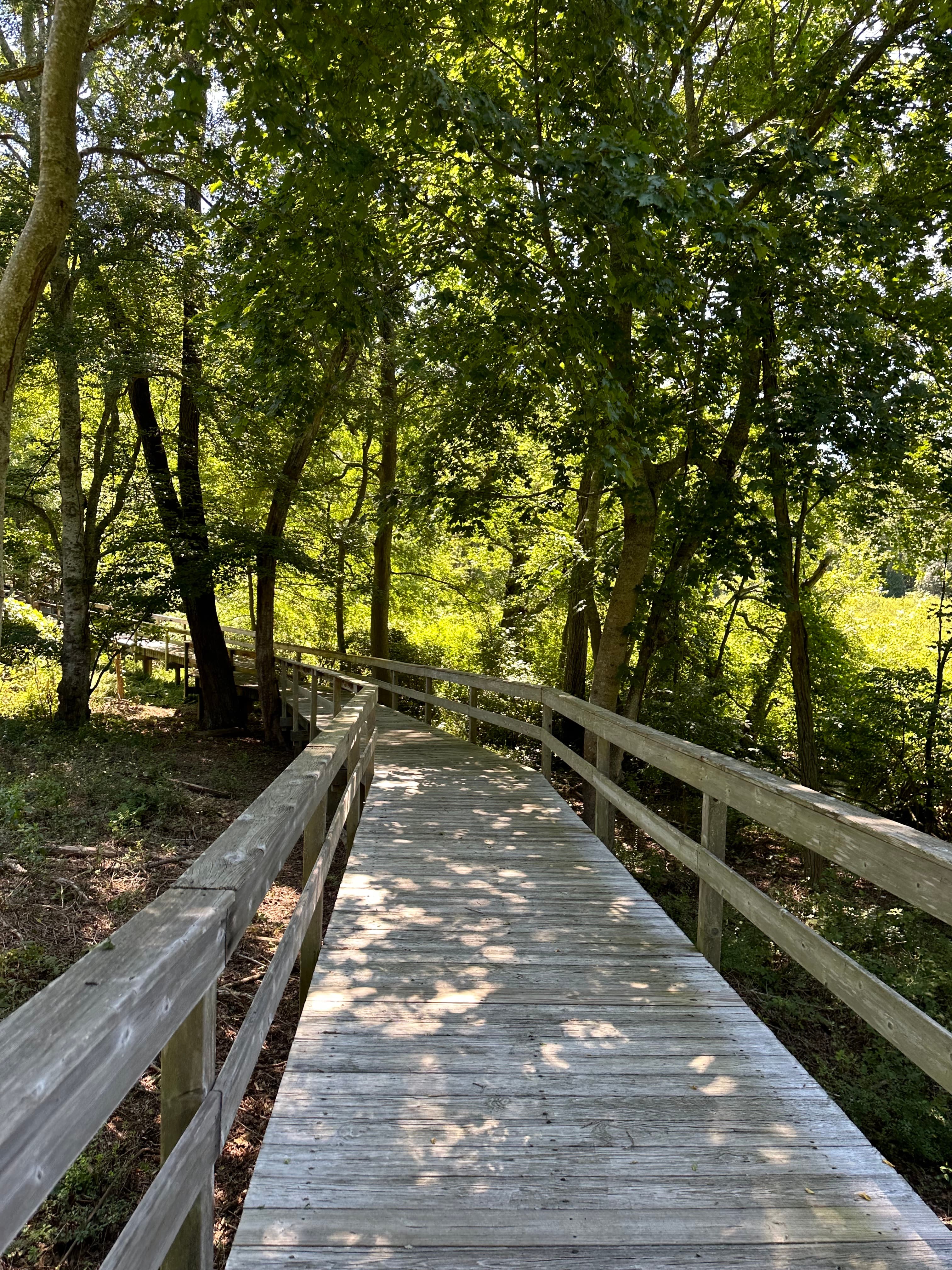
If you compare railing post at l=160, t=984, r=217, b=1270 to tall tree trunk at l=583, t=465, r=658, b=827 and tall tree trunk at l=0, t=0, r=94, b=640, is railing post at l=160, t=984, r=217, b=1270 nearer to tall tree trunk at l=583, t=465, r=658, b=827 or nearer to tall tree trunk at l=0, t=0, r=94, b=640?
tall tree trunk at l=0, t=0, r=94, b=640

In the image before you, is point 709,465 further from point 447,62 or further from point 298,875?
point 298,875

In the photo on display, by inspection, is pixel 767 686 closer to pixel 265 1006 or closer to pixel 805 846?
pixel 805 846

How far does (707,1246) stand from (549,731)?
574 cm

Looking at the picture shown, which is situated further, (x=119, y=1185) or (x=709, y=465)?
(x=709, y=465)

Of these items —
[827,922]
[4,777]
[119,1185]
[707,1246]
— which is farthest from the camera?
[4,777]

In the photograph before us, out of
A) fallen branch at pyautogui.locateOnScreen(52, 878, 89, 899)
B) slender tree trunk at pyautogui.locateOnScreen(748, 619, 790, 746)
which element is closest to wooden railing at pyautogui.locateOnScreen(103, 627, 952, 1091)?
fallen branch at pyautogui.locateOnScreen(52, 878, 89, 899)

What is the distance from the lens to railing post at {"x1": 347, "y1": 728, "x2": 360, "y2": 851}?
560 cm

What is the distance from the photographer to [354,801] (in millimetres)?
5664

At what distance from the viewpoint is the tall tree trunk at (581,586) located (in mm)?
12641

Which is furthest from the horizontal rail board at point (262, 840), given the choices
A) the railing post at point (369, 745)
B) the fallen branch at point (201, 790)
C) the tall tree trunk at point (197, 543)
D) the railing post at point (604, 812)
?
the tall tree trunk at point (197, 543)

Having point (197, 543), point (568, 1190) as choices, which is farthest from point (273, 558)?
point (568, 1190)

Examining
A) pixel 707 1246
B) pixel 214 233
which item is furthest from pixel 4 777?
pixel 707 1246

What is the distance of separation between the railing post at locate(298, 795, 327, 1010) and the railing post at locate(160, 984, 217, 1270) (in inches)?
62.3

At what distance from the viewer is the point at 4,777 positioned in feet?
27.4
